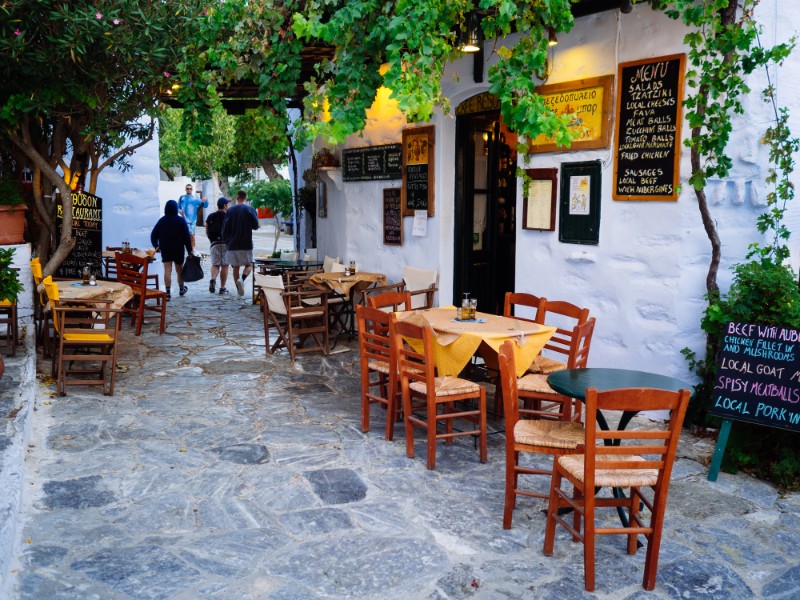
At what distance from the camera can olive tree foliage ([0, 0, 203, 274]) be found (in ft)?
23.6

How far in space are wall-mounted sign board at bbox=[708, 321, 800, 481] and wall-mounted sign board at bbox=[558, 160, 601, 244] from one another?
206cm

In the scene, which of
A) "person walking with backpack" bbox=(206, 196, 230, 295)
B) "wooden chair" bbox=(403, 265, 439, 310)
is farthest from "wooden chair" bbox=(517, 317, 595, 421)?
"person walking with backpack" bbox=(206, 196, 230, 295)

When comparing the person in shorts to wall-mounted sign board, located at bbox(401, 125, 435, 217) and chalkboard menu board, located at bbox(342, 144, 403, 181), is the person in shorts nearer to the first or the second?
chalkboard menu board, located at bbox(342, 144, 403, 181)

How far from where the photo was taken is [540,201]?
7402 millimetres

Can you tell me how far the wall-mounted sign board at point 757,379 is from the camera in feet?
15.4

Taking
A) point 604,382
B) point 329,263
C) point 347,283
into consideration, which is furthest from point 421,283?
point 604,382

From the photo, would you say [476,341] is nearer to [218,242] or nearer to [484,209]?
[484,209]

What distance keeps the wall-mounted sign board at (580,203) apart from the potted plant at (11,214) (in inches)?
248

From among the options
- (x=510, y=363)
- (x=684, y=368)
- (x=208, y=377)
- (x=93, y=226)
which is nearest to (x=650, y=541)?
(x=510, y=363)

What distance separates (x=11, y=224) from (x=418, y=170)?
480 cm

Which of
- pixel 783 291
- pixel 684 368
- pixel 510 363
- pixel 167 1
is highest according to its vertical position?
pixel 167 1

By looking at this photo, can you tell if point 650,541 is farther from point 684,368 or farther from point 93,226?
point 93,226

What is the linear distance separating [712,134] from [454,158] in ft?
11.8

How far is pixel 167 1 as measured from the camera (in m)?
7.69
